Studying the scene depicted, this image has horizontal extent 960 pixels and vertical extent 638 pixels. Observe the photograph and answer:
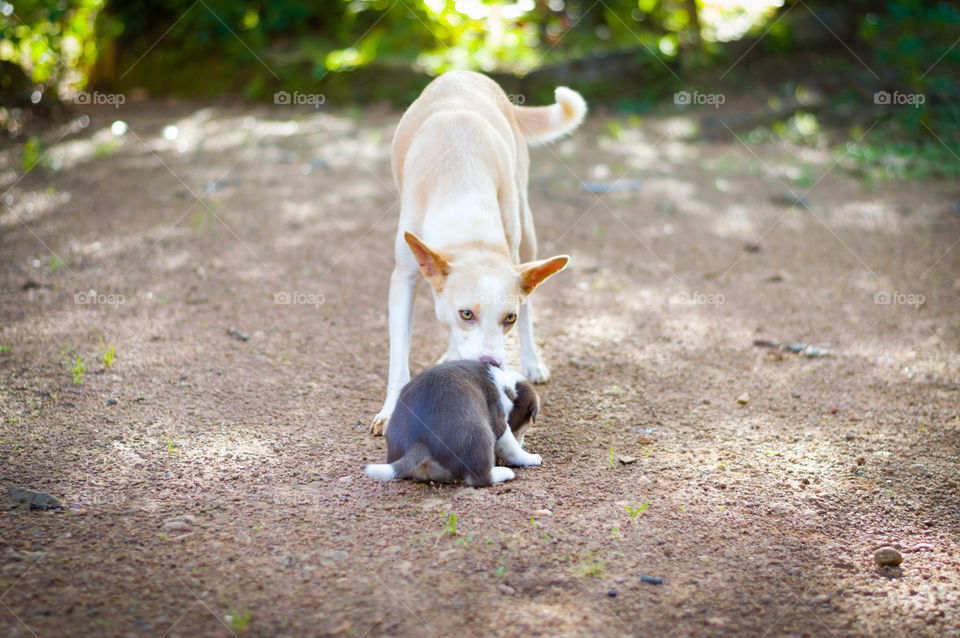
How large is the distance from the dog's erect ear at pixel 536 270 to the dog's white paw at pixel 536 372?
806 millimetres

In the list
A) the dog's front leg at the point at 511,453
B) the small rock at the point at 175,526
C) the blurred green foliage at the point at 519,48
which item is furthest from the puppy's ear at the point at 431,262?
the blurred green foliage at the point at 519,48

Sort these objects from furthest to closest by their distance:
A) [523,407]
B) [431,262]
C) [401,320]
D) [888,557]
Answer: [401,320] < [431,262] < [523,407] < [888,557]

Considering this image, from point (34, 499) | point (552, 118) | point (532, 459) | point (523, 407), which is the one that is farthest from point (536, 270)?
point (34, 499)

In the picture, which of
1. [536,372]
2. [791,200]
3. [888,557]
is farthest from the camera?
[791,200]

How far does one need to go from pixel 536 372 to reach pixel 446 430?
1.47 m

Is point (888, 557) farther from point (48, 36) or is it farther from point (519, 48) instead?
point (48, 36)

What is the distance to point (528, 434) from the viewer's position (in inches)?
158

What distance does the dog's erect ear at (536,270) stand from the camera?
384 cm

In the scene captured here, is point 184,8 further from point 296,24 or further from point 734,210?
point 734,210

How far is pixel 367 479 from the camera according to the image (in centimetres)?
343

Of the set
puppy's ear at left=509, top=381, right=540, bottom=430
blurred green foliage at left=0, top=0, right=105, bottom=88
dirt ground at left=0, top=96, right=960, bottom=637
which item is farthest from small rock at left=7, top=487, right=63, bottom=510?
blurred green foliage at left=0, top=0, right=105, bottom=88

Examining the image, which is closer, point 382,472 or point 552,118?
point 382,472

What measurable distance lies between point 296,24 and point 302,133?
115 inches

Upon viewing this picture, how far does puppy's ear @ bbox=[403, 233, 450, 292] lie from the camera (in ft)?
12.1
